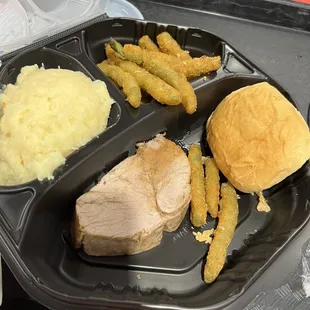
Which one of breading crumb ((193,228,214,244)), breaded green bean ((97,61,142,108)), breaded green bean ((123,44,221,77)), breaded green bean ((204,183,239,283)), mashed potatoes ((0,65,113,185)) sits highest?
breaded green bean ((123,44,221,77))

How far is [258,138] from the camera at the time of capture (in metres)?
1.46

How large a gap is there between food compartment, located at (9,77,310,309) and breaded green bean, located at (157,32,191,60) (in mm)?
167

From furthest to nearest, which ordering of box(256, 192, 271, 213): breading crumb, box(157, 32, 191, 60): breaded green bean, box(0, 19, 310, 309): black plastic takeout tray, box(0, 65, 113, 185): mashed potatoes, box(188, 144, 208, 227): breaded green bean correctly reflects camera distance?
1. box(157, 32, 191, 60): breaded green bean
2. box(256, 192, 271, 213): breading crumb
3. box(188, 144, 208, 227): breaded green bean
4. box(0, 65, 113, 185): mashed potatoes
5. box(0, 19, 310, 309): black plastic takeout tray

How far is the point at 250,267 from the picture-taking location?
4.42ft

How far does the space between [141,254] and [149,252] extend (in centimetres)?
3

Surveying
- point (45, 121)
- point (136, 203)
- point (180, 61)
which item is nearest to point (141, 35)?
point (180, 61)

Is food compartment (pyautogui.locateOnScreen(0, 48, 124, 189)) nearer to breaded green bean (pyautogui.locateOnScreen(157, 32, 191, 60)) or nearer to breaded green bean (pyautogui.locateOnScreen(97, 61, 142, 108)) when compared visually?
breaded green bean (pyautogui.locateOnScreen(97, 61, 142, 108))

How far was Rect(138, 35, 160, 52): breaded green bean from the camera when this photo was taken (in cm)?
172

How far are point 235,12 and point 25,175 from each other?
1.35 m

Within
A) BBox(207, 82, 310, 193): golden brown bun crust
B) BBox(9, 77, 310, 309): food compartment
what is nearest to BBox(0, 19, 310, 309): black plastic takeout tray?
BBox(9, 77, 310, 309): food compartment

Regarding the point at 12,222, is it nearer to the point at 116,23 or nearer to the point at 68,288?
the point at 68,288

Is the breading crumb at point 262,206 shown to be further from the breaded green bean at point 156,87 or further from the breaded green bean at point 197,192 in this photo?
the breaded green bean at point 156,87

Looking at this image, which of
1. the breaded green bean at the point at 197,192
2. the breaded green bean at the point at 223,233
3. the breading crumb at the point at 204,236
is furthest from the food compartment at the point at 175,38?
the breading crumb at the point at 204,236

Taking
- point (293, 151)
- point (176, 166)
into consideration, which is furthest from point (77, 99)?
point (293, 151)
